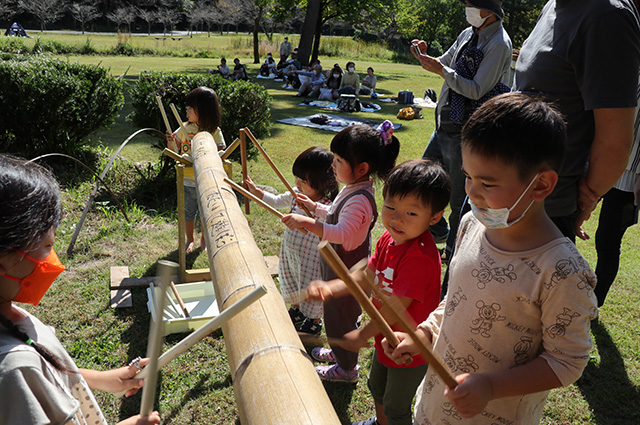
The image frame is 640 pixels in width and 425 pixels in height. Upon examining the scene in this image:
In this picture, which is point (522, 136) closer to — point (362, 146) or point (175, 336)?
point (362, 146)

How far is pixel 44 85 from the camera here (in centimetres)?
630

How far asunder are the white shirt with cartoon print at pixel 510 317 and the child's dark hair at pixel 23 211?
1.29m

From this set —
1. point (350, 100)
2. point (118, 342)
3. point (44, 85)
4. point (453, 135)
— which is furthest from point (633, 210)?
point (350, 100)

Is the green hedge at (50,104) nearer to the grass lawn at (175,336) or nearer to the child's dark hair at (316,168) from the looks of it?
the grass lawn at (175,336)

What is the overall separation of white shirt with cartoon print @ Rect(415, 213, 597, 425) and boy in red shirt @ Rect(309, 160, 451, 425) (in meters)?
0.40

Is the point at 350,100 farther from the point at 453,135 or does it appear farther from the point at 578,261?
the point at 578,261

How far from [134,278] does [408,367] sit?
117 inches

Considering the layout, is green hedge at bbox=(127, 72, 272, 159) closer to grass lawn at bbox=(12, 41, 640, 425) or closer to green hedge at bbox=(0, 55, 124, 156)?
green hedge at bbox=(0, 55, 124, 156)

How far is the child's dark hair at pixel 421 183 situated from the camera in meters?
2.24

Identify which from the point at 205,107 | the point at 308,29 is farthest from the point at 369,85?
the point at 205,107

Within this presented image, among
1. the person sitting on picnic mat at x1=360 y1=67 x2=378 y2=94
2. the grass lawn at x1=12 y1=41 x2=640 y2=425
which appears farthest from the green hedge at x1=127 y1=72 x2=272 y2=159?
the person sitting on picnic mat at x1=360 y1=67 x2=378 y2=94

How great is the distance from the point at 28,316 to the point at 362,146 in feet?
6.36

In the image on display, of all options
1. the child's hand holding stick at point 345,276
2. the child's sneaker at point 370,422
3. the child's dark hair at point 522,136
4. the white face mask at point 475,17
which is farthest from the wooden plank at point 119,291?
the white face mask at point 475,17

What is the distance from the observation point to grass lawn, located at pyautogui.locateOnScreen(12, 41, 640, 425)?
3.01 metres
